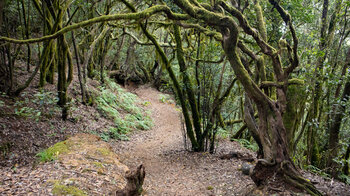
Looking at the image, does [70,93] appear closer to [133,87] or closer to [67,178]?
[67,178]

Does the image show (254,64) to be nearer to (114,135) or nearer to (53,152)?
(114,135)

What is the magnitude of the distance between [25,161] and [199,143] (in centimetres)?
571

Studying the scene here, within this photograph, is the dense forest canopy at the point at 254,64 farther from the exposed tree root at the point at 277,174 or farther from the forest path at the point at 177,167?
the forest path at the point at 177,167

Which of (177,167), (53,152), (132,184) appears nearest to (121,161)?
(177,167)

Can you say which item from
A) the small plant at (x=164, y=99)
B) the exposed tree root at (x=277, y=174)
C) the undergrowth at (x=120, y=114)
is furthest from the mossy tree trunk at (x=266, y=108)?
the small plant at (x=164, y=99)

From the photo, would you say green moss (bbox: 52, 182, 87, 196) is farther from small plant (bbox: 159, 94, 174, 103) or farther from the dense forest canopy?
small plant (bbox: 159, 94, 174, 103)

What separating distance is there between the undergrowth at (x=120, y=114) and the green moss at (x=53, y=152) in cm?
311

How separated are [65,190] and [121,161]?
343 centimetres

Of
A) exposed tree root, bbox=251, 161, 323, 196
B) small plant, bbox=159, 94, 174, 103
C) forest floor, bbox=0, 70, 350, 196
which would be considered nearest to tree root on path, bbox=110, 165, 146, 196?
forest floor, bbox=0, 70, 350, 196

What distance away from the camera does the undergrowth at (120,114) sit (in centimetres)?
1055

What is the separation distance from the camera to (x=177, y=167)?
25.4ft

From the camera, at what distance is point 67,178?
4.54m

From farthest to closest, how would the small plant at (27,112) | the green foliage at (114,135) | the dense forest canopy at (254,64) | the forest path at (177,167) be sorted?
the green foliage at (114,135) < the forest path at (177,167) < the small plant at (27,112) < the dense forest canopy at (254,64)

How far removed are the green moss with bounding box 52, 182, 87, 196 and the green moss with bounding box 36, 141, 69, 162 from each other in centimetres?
145
